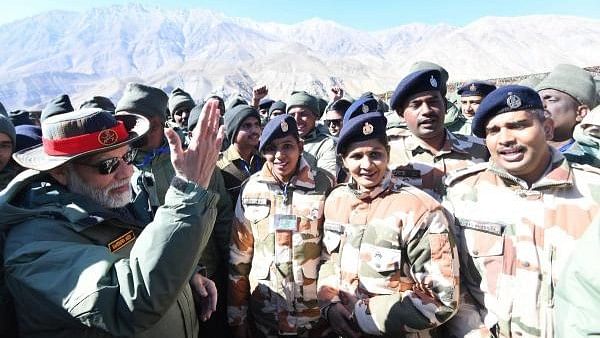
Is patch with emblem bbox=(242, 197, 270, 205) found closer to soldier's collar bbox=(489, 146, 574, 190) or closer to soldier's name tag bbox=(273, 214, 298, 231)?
soldier's name tag bbox=(273, 214, 298, 231)

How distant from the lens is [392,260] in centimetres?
239

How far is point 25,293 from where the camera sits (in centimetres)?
166

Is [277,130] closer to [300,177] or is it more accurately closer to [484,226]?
[300,177]

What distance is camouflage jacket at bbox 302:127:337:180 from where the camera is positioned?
4195mm

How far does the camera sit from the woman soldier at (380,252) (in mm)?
2254

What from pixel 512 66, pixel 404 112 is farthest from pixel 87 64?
pixel 404 112

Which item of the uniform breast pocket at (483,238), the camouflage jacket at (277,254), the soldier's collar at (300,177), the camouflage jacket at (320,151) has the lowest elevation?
the camouflage jacket at (277,254)

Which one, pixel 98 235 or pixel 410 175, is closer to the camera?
pixel 98 235

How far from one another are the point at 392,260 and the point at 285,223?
A: 2.98 ft

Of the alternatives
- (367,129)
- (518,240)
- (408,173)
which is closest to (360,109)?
(408,173)

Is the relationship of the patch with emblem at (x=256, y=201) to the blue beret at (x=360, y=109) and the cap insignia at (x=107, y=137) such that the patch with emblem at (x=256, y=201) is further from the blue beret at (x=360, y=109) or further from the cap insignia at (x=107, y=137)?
the cap insignia at (x=107, y=137)

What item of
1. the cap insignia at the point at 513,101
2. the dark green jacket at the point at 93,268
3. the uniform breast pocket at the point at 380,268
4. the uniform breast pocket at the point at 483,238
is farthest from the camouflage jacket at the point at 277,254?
the cap insignia at the point at 513,101

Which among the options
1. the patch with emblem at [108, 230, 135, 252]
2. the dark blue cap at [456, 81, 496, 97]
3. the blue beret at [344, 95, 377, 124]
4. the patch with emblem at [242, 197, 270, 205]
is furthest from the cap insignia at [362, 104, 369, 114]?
the dark blue cap at [456, 81, 496, 97]

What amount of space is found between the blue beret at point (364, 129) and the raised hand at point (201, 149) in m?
1.09
